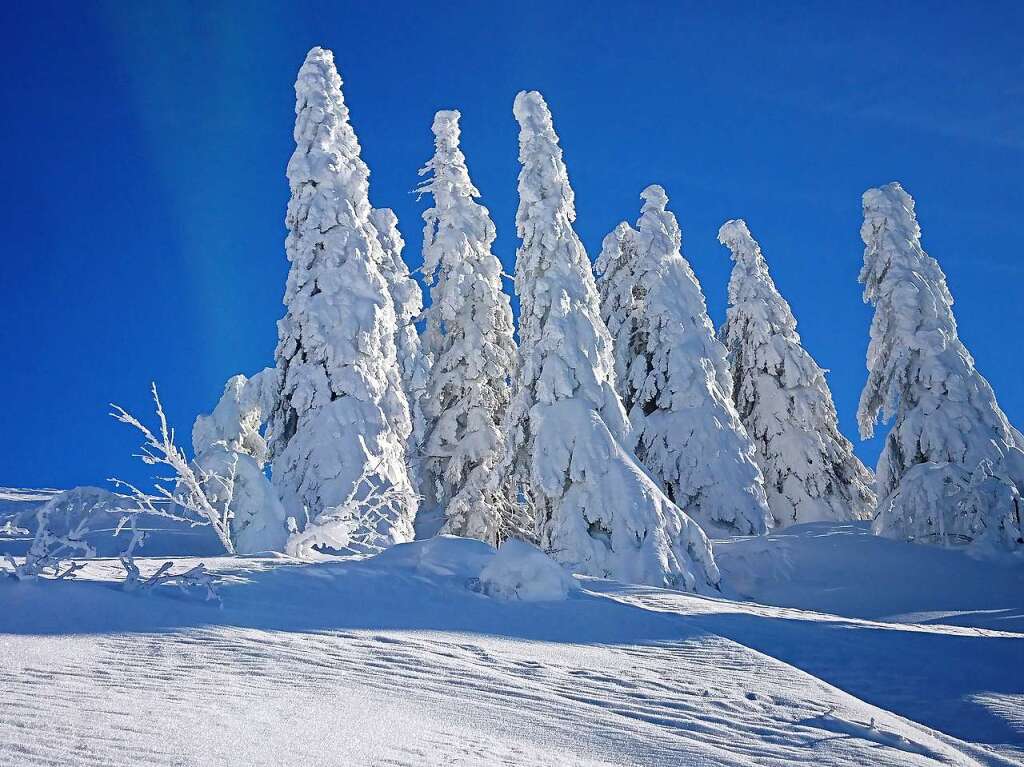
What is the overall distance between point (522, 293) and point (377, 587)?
36.9 ft

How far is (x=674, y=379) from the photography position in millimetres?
20859

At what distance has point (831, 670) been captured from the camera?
A: 5.83 m

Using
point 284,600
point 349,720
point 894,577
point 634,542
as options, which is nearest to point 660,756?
point 349,720

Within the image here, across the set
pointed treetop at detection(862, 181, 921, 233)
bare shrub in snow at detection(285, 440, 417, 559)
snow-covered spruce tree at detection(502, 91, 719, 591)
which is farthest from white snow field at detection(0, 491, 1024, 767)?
pointed treetop at detection(862, 181, 921, 233)

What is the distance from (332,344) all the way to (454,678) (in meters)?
12.7

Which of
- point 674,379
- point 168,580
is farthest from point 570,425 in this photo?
point 168,580

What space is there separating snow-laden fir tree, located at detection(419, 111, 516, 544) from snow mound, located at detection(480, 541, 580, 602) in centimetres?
1262

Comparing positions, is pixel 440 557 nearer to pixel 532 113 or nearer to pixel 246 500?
pixel 246 500

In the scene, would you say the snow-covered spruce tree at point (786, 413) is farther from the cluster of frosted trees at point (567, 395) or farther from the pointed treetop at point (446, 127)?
the pointed treetop at point (446, 127)

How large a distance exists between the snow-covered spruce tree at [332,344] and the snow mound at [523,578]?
8.26 meters

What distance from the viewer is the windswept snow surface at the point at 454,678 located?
2.89 meters

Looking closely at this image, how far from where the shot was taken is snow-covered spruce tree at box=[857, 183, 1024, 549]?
16844mm

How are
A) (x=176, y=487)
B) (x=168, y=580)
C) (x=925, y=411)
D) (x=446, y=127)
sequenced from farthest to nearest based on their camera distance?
(x=446, y=127) < (x=925, y=411) < (x=176, y=487) < (x=168, y=580)

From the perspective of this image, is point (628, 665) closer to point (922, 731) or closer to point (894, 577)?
point (922, 731)
